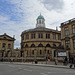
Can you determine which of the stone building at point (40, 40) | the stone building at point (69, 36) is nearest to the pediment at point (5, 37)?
the stone building at point (40, 40)

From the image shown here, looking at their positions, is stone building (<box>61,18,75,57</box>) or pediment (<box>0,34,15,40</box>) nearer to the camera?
stone building (<box>61,18,75,57</box>)

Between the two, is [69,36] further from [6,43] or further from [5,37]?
[5,37]

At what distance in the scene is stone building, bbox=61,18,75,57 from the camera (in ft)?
116

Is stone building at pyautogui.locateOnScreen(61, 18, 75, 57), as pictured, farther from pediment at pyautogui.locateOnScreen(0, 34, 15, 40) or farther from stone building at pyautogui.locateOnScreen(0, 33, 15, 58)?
pediment at pyautogui.locateOnScreen(0, 34, 15, 40)

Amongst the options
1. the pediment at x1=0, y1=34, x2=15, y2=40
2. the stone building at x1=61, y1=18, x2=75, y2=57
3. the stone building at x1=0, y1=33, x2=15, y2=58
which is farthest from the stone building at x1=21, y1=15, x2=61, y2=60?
the stone building at x1=61, y1=18, x2=75, y2=57

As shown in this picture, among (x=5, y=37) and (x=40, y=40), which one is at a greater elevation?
(x=5, y=37)

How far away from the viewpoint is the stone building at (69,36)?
116 ft

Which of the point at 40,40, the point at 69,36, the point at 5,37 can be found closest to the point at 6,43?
the point at 5,37

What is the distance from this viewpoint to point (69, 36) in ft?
122

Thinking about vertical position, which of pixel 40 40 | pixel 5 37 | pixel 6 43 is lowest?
pixel 6 43

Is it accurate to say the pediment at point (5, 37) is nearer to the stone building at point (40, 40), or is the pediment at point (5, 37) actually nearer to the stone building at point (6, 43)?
the stone building at point (6, 43)

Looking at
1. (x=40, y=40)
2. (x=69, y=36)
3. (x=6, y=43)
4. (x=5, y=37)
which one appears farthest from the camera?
(x=5, y=37)

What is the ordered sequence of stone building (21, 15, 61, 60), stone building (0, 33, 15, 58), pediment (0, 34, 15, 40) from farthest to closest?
pediment (0, 34, 15, 40)
stone building (0, 33, 15, 58)
stone building (21, 15, 61, 60)

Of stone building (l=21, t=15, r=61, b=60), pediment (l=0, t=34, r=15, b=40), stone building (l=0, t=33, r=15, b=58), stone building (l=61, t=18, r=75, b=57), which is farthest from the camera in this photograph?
pediment (l=0, t=34, r=15, b=40)
